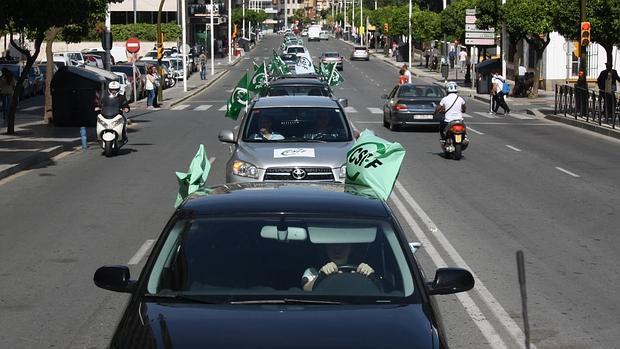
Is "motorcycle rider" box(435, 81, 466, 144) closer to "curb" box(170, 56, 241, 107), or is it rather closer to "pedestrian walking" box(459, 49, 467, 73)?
"curb" box(170, 56, 241, 107)

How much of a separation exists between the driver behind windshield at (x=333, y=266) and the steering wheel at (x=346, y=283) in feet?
0.08

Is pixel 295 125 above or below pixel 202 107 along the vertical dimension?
above

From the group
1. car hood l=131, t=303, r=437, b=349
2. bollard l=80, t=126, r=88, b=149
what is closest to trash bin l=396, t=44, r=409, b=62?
bollard l=80, t=126, r=88, b=149

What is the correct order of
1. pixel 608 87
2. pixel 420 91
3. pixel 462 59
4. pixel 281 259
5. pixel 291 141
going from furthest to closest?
pixel 462 59 < pixel 608 87 < pixel 420 91 < pixel 291 141 < pixel 281 259

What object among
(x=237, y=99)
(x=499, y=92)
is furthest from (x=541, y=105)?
(x=237, y=99)

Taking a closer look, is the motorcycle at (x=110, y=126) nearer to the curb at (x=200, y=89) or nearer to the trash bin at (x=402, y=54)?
the curb at (x=200, y=89)

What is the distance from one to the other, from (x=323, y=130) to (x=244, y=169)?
158 centimetres

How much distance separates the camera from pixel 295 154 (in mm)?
15078

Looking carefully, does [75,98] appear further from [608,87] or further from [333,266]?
[333,266]

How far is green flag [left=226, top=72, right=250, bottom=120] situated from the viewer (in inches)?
1090

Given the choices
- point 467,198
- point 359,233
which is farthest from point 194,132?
point 359,233

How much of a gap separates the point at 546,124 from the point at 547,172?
17.3 metres

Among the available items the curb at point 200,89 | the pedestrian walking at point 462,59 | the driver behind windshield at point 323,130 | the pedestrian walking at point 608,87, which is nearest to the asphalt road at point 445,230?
the driver behind windshield at point 323,130

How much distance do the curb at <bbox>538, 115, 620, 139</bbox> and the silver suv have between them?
1963 cm
